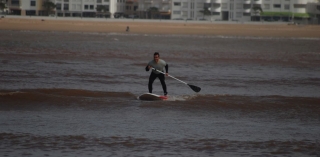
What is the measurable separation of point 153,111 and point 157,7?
333 feet

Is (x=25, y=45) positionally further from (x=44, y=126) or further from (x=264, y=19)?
(x=264, y=19)

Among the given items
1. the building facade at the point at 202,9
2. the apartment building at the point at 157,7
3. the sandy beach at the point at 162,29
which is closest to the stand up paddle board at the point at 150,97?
the sandy beach at the point at 162,29

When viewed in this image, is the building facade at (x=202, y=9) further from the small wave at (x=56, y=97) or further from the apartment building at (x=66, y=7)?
the small wave at (x=56, y=97)

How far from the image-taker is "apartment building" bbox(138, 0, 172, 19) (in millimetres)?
115250

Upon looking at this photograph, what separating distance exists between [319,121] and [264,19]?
99457 millimetres

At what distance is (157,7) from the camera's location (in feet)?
383

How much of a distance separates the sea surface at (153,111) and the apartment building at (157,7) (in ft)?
284

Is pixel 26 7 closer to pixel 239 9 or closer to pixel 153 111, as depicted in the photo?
pixel 239 9

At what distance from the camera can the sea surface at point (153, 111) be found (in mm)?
12141

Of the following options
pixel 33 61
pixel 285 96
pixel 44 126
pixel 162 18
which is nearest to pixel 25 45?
pixel 33 61

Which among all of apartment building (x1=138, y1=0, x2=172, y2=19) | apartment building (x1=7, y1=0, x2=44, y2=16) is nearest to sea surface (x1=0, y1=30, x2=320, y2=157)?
apartment building (x1=7, y1=0, x2=44, y2=16)

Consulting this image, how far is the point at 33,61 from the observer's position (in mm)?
29312

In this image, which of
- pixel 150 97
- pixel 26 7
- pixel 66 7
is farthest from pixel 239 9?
pixel 150 97

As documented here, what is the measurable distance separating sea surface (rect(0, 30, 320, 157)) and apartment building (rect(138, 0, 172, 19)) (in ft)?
284
